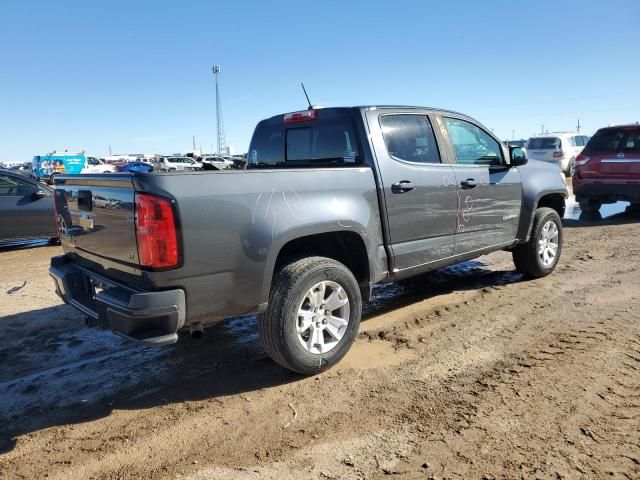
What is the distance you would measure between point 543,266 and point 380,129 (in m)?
3.03

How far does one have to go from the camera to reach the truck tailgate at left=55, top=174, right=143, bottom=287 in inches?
118

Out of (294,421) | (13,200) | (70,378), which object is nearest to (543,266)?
(294,421)

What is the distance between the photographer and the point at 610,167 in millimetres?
10016

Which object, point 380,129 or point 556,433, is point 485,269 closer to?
point 380,129

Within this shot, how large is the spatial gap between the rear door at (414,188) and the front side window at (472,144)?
332mm

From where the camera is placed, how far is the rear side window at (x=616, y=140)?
9.89 meters

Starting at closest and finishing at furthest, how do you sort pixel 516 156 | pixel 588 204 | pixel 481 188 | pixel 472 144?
pixel 481 188
pixel 472 144
pixel 516 156
pixel 588 204

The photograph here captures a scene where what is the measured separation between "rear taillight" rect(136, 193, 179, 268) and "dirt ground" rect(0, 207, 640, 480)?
1020 mm

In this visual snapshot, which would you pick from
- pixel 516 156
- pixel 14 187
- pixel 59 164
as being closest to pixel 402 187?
pixel 516 156

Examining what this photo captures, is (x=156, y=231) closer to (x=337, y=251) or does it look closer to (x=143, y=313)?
(x=143, y=313)

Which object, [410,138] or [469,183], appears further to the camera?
[469,183]

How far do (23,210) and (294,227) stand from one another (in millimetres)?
7325

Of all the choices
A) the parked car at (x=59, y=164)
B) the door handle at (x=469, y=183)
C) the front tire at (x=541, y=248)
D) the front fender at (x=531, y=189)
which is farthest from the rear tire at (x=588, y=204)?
the parked car at (x=59, y=164)

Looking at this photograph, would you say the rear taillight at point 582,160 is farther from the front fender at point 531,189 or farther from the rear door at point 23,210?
the rear door at point 23,210
